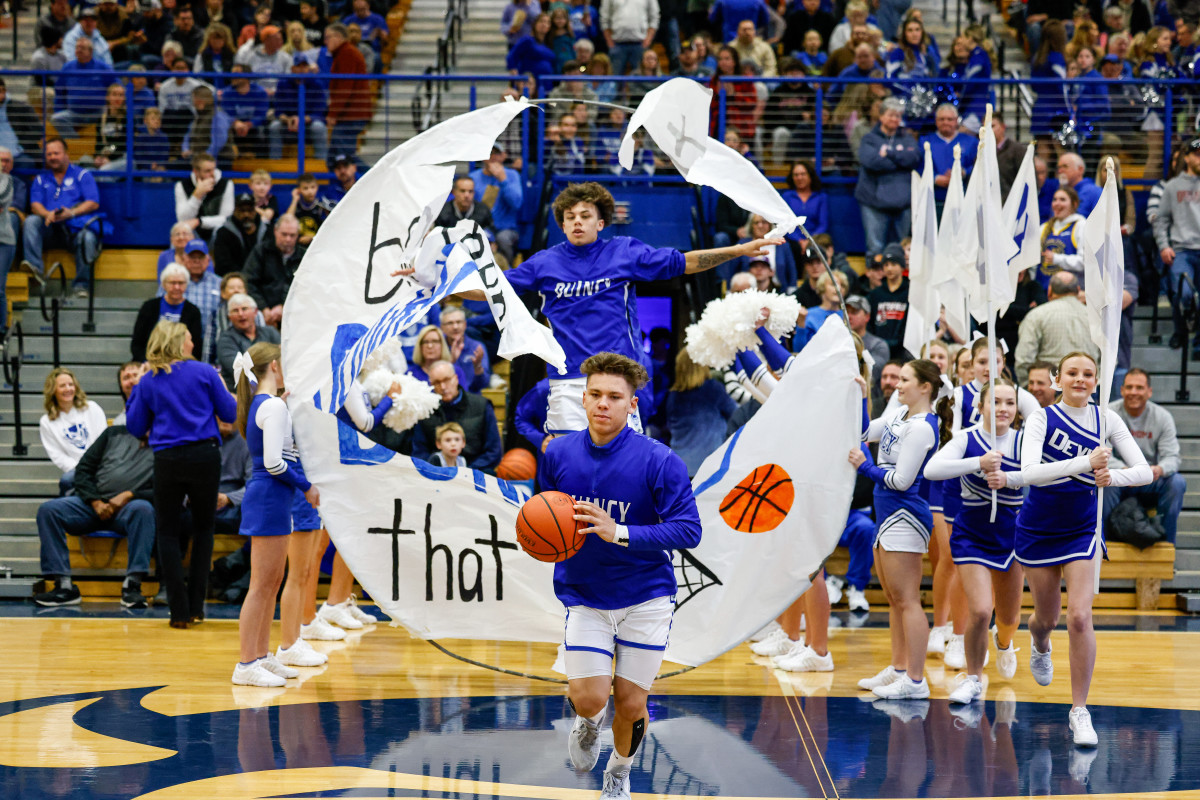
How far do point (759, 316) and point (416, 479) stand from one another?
6.84ft

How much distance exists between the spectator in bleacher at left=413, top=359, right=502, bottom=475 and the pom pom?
2674 mm

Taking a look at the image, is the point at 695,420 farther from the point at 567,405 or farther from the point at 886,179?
the point at 886,179

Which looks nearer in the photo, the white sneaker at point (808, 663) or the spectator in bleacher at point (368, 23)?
the white sneaker at point (808, 663)

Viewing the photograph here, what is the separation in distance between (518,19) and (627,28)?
1.69 metres

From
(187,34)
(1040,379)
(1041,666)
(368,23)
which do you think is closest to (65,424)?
(187,34)

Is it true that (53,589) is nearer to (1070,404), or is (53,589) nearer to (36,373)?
(36,373)

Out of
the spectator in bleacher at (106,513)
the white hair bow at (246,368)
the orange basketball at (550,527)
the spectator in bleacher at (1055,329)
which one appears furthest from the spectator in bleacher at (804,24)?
the orange basketball at (550,527)

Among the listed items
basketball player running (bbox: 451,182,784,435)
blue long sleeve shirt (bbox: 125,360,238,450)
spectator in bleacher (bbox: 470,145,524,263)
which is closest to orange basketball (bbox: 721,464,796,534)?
basketball player running (bbox: 451,182,784,435)

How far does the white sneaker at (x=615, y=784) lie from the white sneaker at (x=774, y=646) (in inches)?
124

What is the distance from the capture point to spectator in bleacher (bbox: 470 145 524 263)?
40.7ft

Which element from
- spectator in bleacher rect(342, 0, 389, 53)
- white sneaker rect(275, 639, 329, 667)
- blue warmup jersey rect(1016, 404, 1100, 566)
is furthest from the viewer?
spectator in bleacher rect(342, 0, 389, 53)

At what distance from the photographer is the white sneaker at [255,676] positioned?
712cm

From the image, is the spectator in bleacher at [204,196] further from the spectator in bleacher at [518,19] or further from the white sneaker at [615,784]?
the white sneaker at [615,784]

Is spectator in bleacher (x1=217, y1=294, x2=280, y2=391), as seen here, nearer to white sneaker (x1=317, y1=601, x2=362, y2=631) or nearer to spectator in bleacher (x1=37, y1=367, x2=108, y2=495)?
spectator in bleacher (x1=37, y1=367, x2=108, y2=495)
